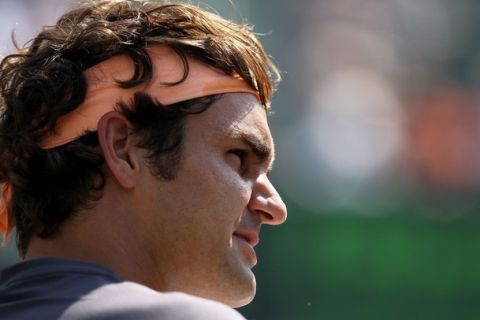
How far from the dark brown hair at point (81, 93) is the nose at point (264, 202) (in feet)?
0.68

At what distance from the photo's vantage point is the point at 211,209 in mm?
1903

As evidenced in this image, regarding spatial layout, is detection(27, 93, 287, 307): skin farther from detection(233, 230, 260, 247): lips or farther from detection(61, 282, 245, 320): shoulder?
detection(61, 282, 245, 320): shoulder

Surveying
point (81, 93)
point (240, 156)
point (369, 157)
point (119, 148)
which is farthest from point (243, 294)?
point (369, 157)

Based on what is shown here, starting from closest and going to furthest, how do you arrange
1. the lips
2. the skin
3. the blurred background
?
1. the skin
2. the lips
3. the blurred background

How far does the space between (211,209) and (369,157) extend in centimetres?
493

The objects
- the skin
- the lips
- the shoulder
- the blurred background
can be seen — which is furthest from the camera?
the blurred background

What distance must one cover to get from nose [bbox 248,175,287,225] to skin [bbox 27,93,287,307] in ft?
0.15

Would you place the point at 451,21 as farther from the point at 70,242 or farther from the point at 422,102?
the point at 70,242

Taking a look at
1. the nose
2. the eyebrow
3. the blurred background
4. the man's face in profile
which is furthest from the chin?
the blurred background

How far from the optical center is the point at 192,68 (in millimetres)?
1998

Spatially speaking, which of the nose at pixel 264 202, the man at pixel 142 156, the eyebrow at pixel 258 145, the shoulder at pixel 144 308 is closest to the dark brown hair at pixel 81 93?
the man at pixel 142 156

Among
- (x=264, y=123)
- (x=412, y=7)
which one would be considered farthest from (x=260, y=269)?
(x=264, y=123)

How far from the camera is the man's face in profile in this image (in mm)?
1880

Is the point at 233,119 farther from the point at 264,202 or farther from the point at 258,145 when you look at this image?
the point at 264,202
